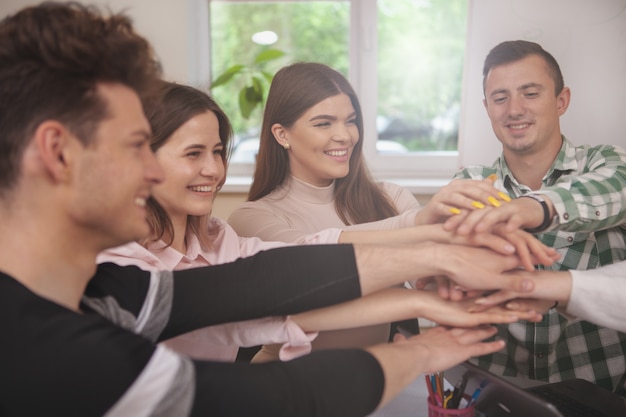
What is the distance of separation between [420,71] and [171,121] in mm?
1044

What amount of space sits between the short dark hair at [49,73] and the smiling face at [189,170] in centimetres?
48

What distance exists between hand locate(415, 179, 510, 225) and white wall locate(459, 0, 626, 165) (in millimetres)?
323

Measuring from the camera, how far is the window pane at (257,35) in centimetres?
212

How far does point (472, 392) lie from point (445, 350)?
0.43ft

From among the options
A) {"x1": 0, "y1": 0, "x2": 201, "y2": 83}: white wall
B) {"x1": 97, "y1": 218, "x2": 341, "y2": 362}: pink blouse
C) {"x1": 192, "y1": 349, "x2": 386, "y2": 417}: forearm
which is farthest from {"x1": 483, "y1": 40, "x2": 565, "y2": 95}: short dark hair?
{"x1": 0, "y1": 0, "x2": 201, "y2": 83}: white wall

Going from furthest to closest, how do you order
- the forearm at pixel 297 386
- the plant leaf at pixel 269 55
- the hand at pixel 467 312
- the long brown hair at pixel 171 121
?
the plant leaf at pixel 269 55
the long brown hair at pixel 171 121
the hand at pixel 467 312
the forearm at pixel 297 386

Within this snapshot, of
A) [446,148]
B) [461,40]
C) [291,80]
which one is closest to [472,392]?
[291,80]

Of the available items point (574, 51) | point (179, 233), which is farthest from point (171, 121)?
point (574, 51)

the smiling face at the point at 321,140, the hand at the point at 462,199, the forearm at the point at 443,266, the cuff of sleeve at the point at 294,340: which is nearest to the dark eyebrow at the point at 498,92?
the hand at the point at 462,199

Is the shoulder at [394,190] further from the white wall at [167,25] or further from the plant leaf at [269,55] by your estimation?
the white wall at [167,25]

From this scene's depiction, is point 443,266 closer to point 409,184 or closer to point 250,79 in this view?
point 409,184

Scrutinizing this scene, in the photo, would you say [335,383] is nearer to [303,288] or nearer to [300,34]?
[303,288]

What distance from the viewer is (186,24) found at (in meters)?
2.15

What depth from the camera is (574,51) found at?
4.98 ft
